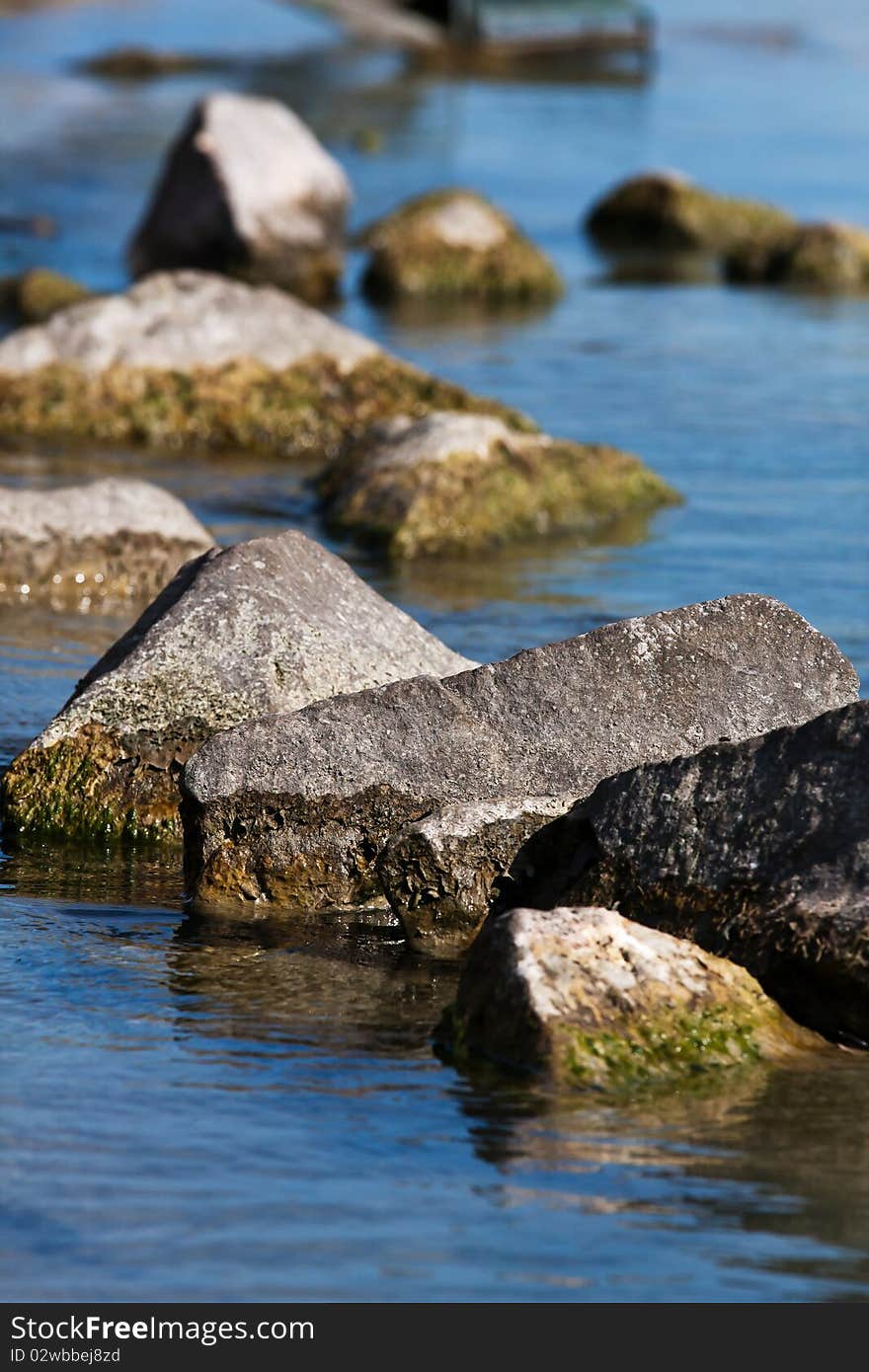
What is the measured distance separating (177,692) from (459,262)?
1621 cm

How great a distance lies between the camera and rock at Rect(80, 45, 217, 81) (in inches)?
1818

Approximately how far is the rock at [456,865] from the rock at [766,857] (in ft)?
1.08

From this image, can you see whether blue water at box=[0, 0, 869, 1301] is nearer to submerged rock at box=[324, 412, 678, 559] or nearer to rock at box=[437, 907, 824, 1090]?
rock at box=[437, 907, 824, 1090]

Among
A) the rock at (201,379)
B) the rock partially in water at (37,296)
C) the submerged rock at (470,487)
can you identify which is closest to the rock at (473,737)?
the submerged rock at (470,487)

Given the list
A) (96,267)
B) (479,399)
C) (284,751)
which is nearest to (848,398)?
(479,399)

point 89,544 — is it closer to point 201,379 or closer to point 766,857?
point 201,379

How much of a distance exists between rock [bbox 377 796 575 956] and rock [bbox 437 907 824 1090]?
80 cm

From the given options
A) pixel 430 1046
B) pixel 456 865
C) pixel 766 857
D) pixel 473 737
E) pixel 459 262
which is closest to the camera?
pixel 430 1046

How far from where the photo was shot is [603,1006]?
18.6 feet

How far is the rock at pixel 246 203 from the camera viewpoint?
71.9ft

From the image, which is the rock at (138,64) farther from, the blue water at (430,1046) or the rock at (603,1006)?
the rock at (603,1006)

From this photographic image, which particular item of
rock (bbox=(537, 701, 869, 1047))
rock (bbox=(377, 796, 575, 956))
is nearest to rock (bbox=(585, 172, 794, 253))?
rock (bbox=(377, 796, 575, 956))

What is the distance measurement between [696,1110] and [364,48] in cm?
4997

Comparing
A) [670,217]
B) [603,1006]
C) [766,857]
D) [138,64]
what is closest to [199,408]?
[766,857]
